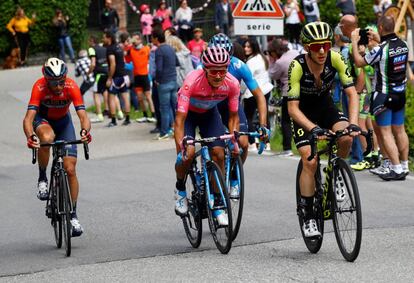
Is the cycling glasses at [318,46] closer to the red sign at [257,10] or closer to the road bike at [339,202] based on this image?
the road bike at [339,202]

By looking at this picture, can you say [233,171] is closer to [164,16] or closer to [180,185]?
[180,185]

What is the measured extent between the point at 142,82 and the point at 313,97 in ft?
44.0

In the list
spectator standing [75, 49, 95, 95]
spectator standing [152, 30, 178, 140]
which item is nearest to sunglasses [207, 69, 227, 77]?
spectator standing [152, 30, 178, 140]

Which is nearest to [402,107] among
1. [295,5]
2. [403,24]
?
[403,24]

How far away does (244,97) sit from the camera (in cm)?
1680

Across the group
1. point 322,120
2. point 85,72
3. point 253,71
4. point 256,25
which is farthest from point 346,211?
point 85,72

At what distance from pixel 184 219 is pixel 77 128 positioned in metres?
12.6

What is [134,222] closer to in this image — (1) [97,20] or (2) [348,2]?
(2) [348,2]

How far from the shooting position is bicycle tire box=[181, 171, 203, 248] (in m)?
9.97

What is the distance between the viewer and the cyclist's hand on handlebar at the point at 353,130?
8.57 metres

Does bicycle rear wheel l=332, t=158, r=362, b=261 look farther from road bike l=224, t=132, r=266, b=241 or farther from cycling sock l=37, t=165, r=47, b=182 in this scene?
cycling sock l=37, t=165, r=47, b=182

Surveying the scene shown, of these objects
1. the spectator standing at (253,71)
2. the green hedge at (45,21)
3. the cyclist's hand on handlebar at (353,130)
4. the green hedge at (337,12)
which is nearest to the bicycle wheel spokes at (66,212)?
the cyclist's hand on handlebar at (353,130)

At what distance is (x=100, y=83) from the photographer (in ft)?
75.2

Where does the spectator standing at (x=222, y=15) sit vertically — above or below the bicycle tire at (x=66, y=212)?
below
